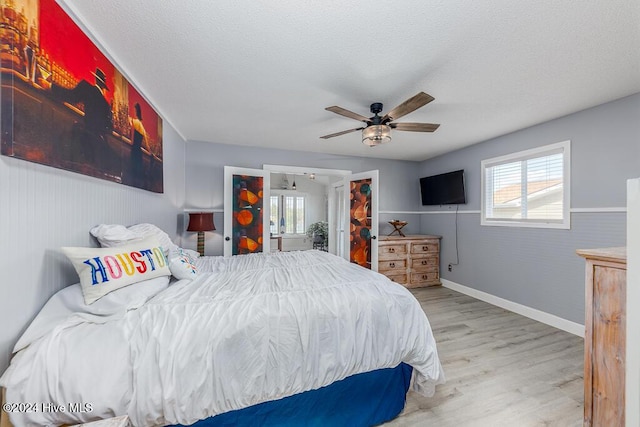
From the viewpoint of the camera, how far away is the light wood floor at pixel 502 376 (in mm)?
1548

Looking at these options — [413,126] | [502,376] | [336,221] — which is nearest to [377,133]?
[413,126]

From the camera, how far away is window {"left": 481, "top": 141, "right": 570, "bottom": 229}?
2777 mm

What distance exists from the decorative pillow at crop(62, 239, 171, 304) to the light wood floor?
72.3 inches

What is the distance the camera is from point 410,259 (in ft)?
14.0

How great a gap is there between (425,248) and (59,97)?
190 inches

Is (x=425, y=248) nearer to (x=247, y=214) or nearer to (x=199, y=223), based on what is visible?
(x=247, y=214)

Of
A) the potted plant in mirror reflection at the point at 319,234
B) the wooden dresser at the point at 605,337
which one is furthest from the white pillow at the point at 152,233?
the potted plant in mirror reflection at the point at 319,234

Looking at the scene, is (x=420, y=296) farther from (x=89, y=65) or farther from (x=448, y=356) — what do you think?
(x=89, y=65)

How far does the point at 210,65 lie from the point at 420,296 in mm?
4124

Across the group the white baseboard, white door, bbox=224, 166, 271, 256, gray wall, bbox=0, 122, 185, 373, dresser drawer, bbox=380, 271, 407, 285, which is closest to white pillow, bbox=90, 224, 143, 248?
gray wall, bbox=0, 122, 185, 373

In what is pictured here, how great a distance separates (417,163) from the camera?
16.6 feet

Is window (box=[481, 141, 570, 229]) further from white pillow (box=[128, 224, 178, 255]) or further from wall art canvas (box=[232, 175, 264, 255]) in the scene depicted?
white pillow (box=[128, 224, 178, 255])

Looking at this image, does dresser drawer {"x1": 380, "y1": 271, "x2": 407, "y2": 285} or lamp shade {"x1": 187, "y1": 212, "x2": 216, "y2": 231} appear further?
Answer: dresser drawer {"x1": 380, "y1": 271, "x2": 407, "y2": 285}

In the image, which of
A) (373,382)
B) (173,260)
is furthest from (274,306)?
(173,260)
